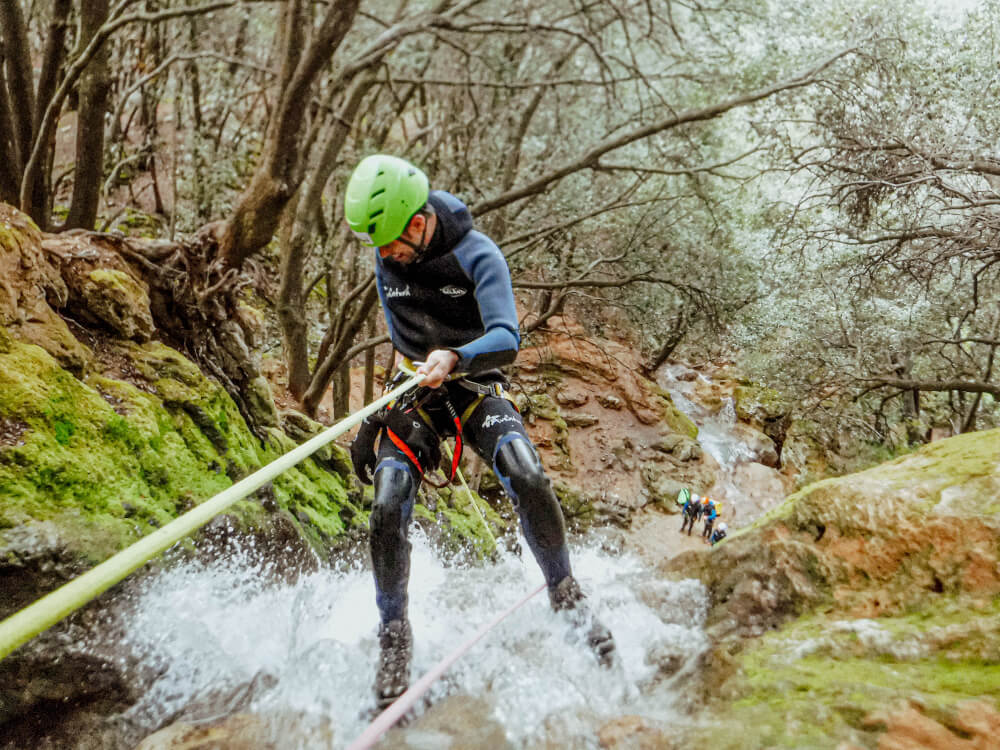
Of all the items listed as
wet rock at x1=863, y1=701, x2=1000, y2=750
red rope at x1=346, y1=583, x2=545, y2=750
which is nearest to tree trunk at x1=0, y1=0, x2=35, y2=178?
red rope at x1=346, y1=583, x2=545, y2=750

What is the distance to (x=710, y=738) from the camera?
193 centimetres

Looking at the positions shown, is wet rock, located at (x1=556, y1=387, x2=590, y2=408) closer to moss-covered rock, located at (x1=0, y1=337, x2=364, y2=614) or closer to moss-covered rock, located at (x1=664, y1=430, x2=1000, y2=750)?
moss-covered rock, located at (x1=0, y1=337, x2=364, y2=614)

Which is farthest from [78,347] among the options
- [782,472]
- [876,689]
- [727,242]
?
[782,472]

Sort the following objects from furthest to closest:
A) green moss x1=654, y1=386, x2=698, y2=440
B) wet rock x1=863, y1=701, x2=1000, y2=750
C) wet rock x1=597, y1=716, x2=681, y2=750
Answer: green moss x1=654, y1=386, x2=698, y2=440 → wet rock x1=597, y1=716, x2=681, y2=750 → wet rock x1=863, y1=701, x2=1000, y2=750

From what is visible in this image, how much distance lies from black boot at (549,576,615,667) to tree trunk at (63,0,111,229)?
230 inches

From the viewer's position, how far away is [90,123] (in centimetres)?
570

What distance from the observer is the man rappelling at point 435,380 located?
2.93m

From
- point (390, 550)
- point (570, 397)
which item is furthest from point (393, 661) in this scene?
point (570, 397)

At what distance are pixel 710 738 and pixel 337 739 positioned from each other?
1355mm

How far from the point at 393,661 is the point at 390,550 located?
49cm

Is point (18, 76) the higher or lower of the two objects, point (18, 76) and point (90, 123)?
the higher

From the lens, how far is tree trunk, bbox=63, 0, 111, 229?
5699 millimetres

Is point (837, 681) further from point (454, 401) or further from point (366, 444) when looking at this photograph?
point (366, 444)

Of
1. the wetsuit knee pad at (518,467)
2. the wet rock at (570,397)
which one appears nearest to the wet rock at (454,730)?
the wetsuit knee pad at (518,467)
